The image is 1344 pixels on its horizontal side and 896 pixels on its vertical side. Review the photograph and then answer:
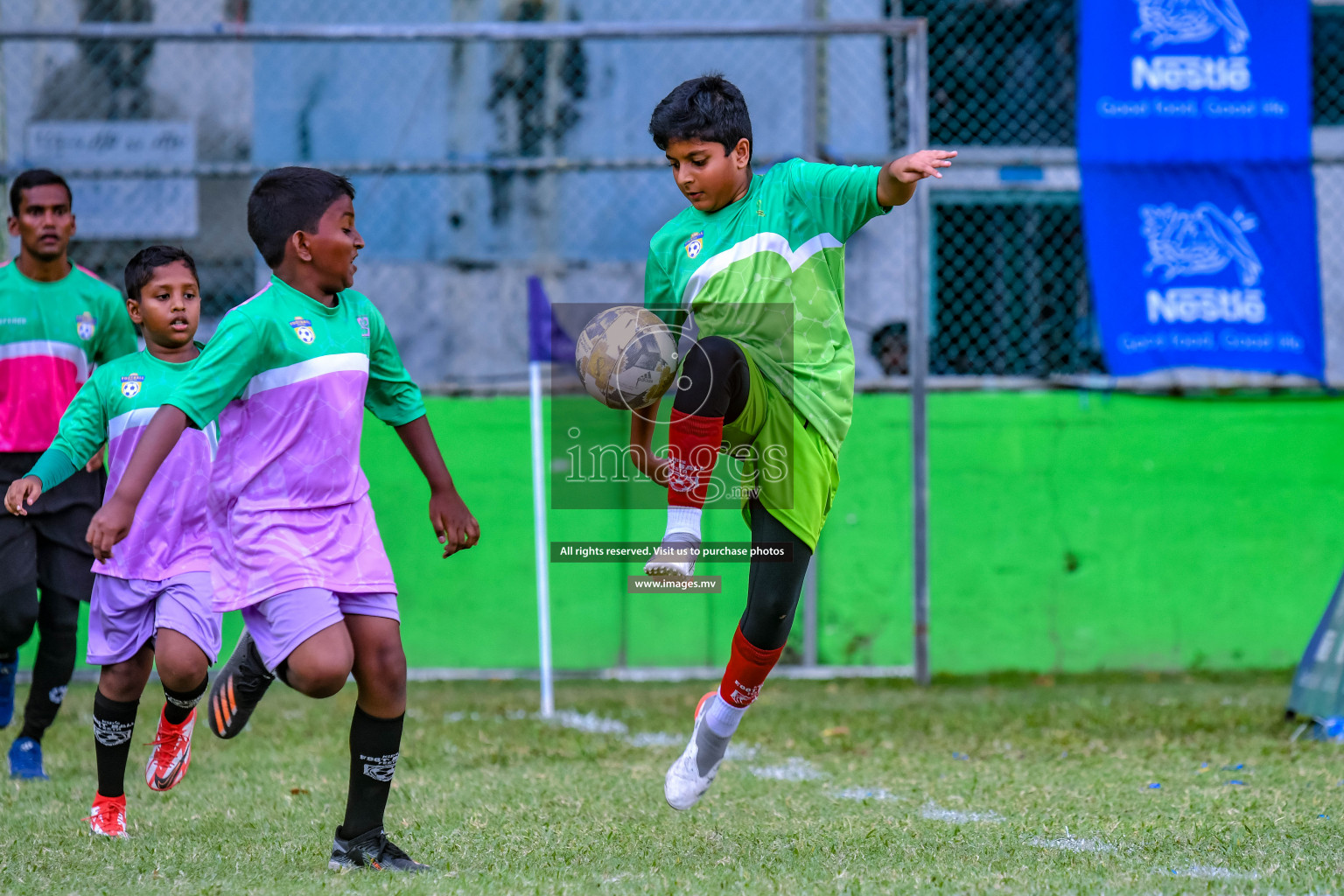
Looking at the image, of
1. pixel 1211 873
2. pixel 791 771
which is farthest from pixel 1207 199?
pixel 1211 873

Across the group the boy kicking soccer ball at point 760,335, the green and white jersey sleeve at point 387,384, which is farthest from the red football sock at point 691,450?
the green and white jersey sleeve at point 387,384

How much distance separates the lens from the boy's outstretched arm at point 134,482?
10.8 ft

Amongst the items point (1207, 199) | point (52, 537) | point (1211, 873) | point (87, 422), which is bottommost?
point (1211, 873)

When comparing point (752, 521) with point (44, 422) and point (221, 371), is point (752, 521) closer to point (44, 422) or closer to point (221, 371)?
point (221, 371)

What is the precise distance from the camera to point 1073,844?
3.84m

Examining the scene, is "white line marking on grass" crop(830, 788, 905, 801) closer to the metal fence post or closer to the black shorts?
the metal fence post

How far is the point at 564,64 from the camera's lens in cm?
832

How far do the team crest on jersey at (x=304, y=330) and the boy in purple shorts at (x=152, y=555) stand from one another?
1012mm

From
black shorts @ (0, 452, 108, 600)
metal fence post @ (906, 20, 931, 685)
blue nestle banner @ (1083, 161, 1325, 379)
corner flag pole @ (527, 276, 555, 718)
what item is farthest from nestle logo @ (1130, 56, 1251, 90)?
black shorts @ (0, 452, 108, 600)

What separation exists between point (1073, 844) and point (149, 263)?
3.34 metres

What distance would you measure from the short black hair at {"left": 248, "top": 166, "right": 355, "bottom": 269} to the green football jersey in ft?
3.45

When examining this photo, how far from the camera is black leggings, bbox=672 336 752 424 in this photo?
12.4ft

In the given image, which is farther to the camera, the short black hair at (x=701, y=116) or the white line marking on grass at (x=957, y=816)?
the white line marking on grass at (x=957, y=816)

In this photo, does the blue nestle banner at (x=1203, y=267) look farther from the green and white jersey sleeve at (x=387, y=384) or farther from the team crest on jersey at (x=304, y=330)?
the team crest on jersey at (x=304, y=330)
